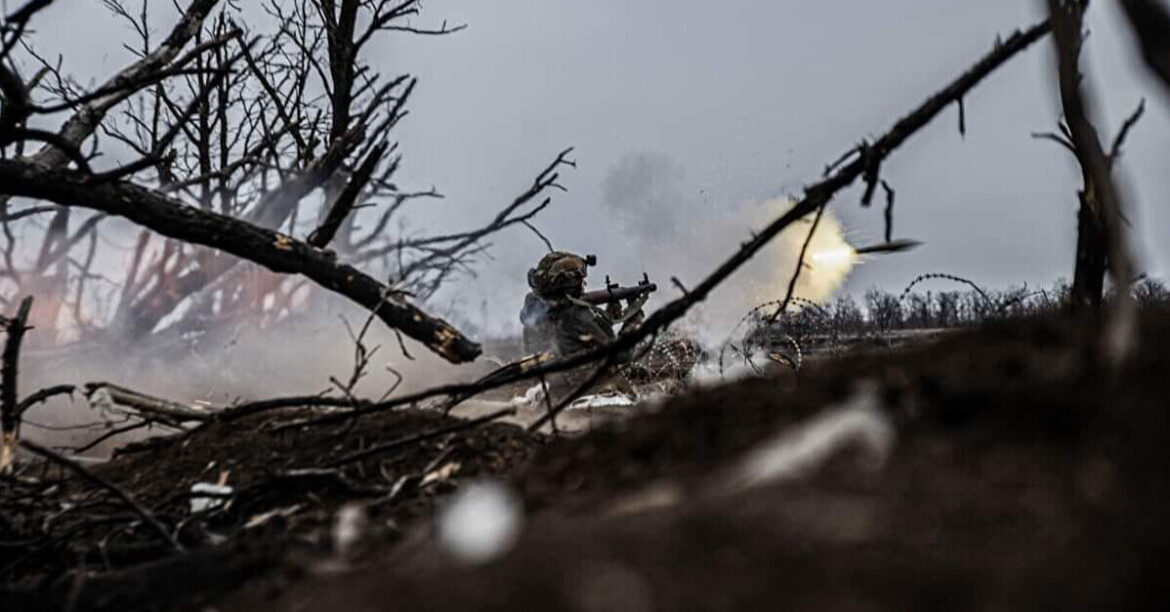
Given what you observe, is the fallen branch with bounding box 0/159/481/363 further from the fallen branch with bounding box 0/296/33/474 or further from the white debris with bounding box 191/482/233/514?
the white debris with bounding box 191/482/233/514

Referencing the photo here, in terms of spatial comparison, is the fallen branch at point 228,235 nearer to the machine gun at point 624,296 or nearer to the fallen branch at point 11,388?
the fallen branch at point 11,388

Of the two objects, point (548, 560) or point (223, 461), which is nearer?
point (548, 560)

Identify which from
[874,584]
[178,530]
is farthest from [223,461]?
[874,584]

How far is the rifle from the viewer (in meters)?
11.2

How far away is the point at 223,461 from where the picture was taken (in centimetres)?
397

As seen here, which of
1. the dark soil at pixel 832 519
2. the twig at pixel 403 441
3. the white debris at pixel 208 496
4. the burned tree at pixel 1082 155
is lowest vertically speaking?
→ the dark soil at pixel 832 519

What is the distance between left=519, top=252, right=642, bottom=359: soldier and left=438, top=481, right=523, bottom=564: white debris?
7.23 m

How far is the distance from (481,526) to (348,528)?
29.5 inches

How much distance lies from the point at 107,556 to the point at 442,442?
1161 millimetres

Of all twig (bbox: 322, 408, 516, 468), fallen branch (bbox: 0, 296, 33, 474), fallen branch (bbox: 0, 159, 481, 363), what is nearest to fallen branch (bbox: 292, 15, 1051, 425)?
twig (bbox: 322, 408, 516, 468)

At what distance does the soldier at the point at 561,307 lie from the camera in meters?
9.60

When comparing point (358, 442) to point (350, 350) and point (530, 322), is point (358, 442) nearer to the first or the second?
point (530, 322)

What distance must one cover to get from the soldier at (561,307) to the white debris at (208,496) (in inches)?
235

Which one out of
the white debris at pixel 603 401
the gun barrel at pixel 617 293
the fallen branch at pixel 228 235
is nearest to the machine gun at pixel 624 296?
the gun barrel at pixel 617 293
